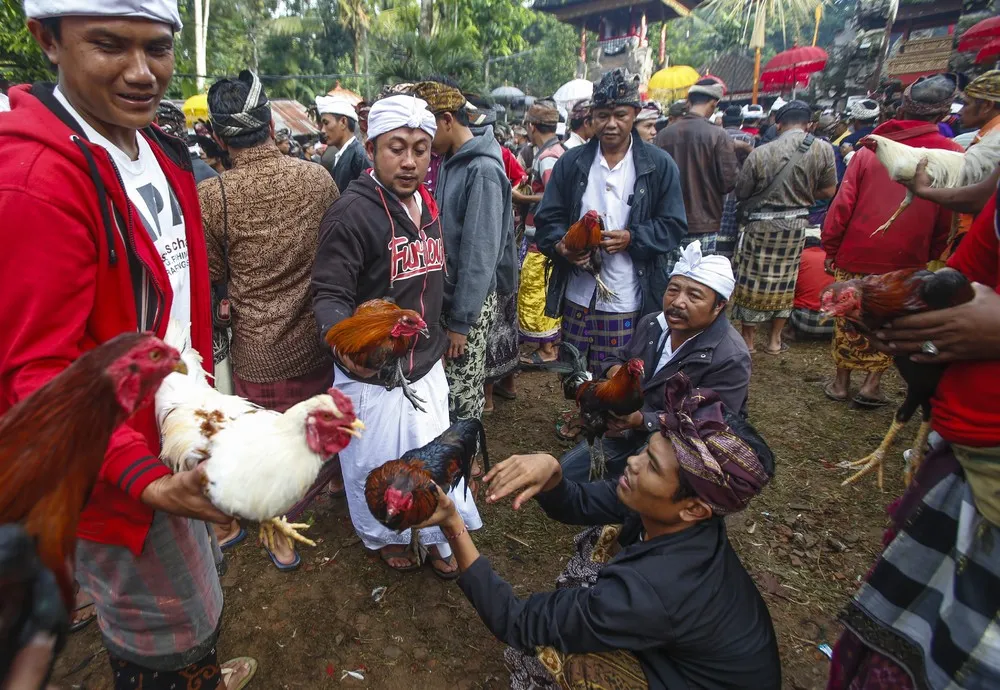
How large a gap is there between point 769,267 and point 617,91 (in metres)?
3.52

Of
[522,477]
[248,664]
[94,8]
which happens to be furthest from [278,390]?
[94,8]

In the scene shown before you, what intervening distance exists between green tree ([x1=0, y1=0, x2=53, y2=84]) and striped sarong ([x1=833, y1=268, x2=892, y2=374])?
1060cm

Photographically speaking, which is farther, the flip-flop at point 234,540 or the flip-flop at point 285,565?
the flip-flop at point 234,540

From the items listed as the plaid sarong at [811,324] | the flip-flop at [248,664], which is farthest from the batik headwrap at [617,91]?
the plaid sarong at [811,324]

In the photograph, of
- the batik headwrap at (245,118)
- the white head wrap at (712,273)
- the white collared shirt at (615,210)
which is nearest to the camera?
the batik headwrap at (245,118)

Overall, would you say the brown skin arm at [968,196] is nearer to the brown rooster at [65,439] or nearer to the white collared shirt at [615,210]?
the white collared shirt at [615,210]

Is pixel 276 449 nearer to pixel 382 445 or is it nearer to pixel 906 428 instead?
pixel 382 445

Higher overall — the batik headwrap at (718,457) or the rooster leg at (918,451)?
the batik headwrap at (718,457)

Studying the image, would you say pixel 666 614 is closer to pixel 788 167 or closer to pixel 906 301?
pixel 906 301

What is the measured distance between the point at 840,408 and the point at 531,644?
4.72m

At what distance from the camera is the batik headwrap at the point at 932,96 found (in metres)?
4.13

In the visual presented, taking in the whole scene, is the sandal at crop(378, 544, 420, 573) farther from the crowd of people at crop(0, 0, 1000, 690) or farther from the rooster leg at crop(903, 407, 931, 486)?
the rooster leg at crop(903, 407, 931, 486)

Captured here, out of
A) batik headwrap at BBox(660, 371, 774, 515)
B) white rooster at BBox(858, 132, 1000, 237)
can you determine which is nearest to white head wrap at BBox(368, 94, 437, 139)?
batik headwrap at BBox(660, 371, 774, 515)

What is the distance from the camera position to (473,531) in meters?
3.61
